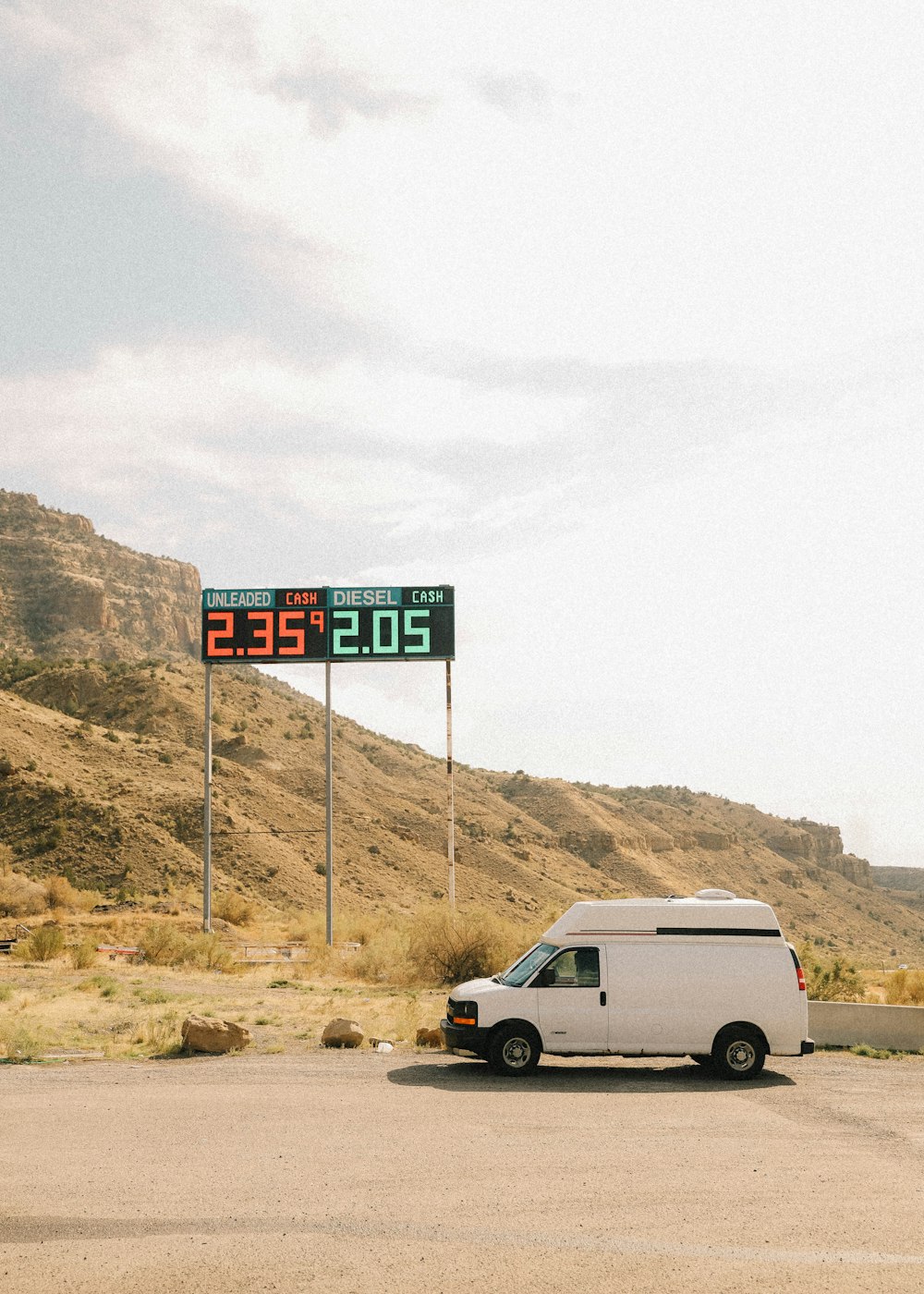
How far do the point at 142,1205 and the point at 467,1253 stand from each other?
2670mm

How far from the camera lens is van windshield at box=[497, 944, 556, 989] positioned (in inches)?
585

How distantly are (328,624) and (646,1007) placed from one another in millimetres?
21966

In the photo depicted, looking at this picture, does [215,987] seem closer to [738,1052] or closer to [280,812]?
[738,1052]

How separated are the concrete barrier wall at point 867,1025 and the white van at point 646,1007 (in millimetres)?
3641

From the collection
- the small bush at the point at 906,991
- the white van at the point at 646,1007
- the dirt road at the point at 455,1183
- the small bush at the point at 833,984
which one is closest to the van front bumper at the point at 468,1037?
the white van at the point at 646,1007

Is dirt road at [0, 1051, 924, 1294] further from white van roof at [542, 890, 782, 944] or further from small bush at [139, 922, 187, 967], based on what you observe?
small bush at [139, 922, 187, 967]

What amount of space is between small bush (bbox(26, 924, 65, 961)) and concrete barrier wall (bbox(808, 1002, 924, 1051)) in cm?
2171

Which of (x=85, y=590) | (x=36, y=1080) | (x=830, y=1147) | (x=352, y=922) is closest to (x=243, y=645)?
(x=352, y=922)

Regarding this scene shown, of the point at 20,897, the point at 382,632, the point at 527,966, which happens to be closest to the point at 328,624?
the point at 382,632

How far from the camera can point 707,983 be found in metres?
14.6

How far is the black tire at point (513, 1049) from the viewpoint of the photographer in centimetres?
1457

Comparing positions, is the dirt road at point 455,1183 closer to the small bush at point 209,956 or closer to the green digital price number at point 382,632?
the small bush at point 209,956

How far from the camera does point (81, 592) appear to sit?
10538 cm

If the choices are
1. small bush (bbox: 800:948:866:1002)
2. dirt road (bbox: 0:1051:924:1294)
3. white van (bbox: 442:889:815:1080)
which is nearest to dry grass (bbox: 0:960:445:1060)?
dirt road (bbox: 0:1051:924:1294)
